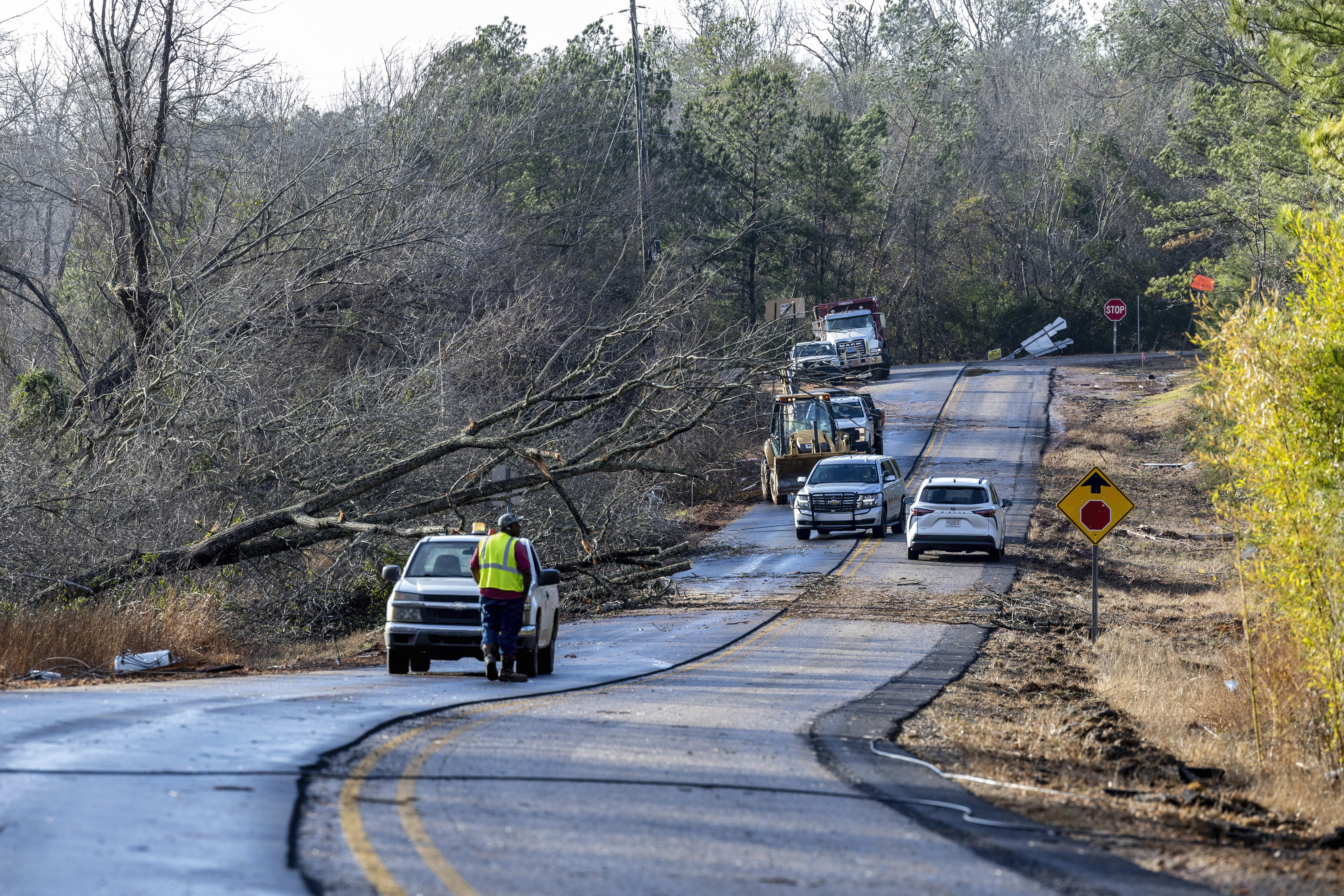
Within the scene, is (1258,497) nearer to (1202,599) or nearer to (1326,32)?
(1326,32)

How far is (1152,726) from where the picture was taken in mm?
12008

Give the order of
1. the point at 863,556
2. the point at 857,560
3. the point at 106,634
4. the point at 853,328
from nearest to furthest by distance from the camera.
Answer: the point at 106,634 < the point at 857,560 < the point at 863,556 < the point at 853,328

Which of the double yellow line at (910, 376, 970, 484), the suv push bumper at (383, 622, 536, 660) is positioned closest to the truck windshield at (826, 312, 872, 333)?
the double yellow line at (910, 376, 970, 484)

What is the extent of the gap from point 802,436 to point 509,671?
73.6 ft

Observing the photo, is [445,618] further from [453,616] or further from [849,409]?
[849,409]

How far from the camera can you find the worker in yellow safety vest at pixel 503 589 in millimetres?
12805

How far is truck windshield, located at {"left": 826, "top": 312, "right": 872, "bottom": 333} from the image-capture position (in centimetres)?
5506

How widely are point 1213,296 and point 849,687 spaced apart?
43735mm

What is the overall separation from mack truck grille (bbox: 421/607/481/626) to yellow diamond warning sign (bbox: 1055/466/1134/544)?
29.9 feet

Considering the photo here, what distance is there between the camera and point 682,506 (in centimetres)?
3812

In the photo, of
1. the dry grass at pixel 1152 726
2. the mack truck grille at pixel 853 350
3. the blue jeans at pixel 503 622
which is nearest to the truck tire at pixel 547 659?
the blue jeans at pixel 503 622

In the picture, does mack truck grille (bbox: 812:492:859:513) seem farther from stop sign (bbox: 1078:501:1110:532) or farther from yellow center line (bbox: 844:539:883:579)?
stop sign (bbox: 1078:501:1110:532)

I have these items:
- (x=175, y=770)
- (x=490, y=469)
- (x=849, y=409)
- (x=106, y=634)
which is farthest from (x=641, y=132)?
(x=175, y=770)

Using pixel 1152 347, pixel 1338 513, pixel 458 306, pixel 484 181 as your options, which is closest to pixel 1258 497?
pixel 1338 513
